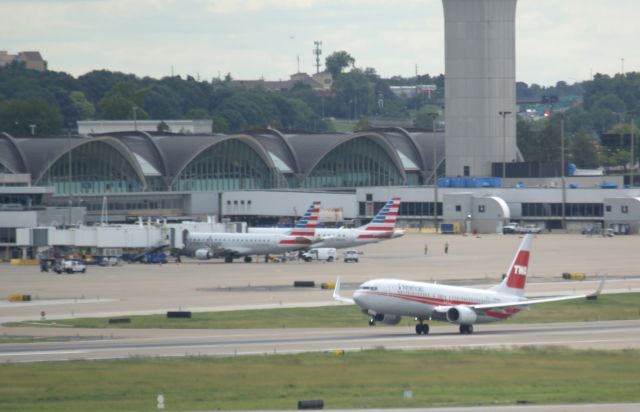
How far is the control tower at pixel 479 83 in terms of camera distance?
187625mm

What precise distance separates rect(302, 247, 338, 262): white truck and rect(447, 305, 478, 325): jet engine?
64.0 metres

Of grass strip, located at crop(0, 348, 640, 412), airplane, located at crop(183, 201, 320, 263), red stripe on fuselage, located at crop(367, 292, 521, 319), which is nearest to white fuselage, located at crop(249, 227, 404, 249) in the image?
airplane, located at crop(183, 201, 320, 263)

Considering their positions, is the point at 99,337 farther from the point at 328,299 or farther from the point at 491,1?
the point at 491,1

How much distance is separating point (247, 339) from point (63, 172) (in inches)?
4589

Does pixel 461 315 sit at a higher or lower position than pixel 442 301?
lower

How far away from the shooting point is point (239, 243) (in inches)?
5167

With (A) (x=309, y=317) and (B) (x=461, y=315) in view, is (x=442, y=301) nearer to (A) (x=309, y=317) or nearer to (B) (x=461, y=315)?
(B) (x=461, y=315)

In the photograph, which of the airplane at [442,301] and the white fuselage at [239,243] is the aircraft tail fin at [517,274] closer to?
the airplane at [442,301]

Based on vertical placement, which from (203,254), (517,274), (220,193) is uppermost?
(220,193)

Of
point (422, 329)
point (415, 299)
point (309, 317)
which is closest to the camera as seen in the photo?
point (415, 299)

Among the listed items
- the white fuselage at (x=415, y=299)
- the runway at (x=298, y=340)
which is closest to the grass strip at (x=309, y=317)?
the runway at (x=298, y=340)

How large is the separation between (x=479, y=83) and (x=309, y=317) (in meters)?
113

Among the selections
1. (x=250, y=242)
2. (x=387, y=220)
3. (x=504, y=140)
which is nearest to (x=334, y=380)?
(x=250, y=242)

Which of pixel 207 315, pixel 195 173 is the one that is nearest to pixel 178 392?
pixel 207 315
